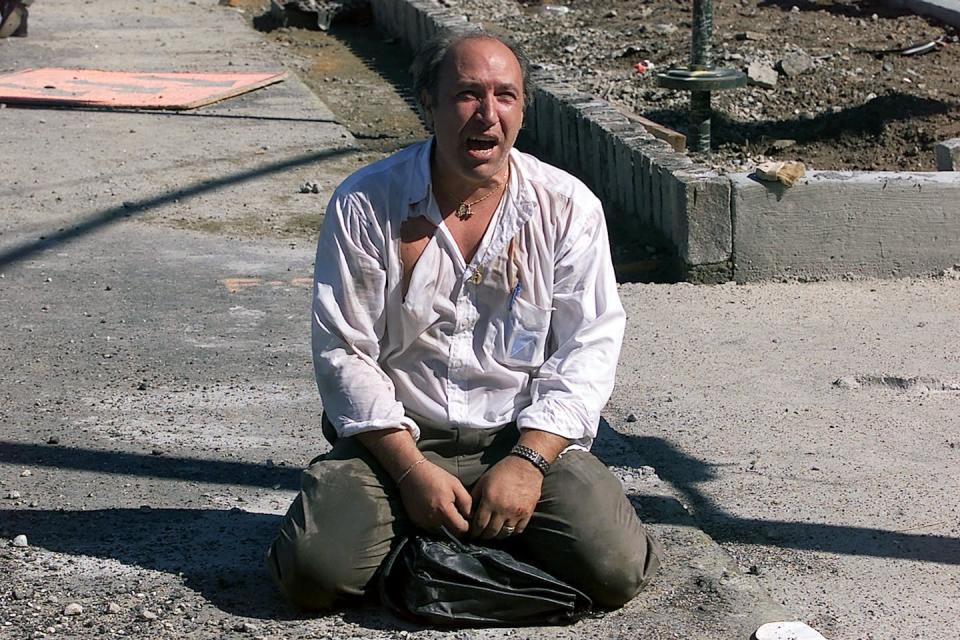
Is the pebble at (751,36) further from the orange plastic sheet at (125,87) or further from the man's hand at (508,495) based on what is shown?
the man's hand at (508,495)

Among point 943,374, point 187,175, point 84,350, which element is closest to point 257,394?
point 84,350

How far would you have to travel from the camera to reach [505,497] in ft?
11.3

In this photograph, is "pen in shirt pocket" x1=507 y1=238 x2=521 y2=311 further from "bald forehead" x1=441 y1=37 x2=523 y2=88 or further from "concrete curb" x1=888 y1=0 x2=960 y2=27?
"concrete curb" x1=888 y1=0 x2=960 y2=27

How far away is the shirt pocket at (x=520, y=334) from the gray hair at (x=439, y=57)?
519 mm

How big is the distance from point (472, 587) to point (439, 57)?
1267mm

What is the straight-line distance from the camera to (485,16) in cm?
1309

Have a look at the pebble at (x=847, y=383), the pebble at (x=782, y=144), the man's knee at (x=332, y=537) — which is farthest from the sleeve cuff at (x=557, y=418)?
the pebble at (x=782, y=144)

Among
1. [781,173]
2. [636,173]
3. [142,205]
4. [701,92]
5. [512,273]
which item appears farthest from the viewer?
[701,92]

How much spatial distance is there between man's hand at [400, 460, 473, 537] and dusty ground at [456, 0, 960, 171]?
14.6 ft

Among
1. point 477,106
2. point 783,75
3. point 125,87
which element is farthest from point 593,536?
point 125,87

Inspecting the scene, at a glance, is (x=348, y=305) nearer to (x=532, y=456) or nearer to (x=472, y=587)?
(x=532, y=456)

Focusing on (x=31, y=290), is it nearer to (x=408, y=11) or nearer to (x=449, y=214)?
(x=449, y=214)

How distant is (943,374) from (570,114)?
3193 mm

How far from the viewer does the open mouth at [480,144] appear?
358cm
